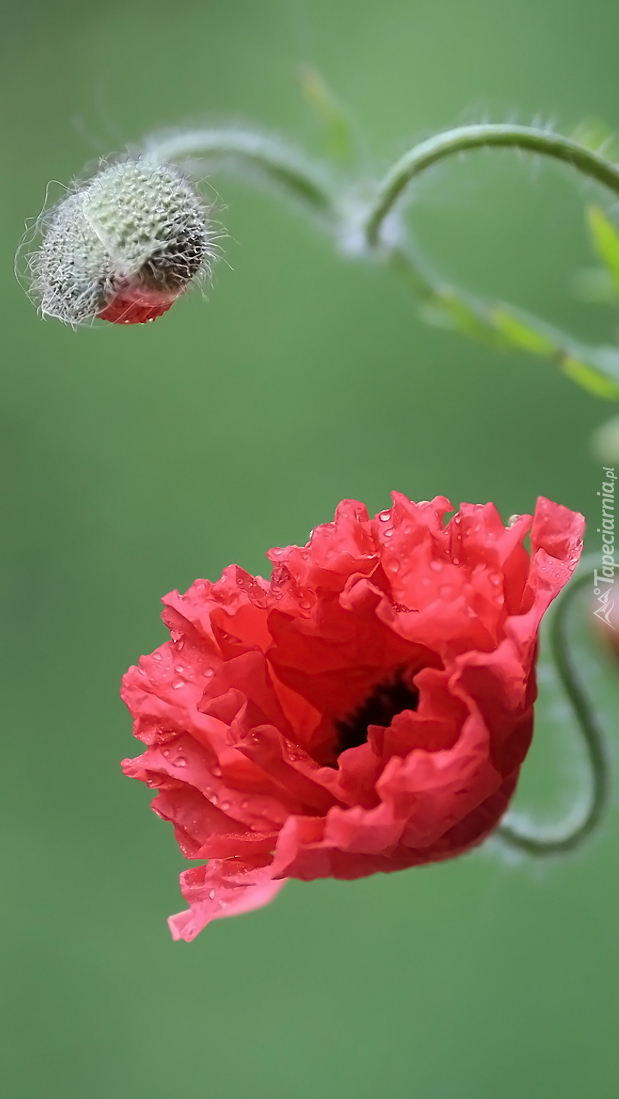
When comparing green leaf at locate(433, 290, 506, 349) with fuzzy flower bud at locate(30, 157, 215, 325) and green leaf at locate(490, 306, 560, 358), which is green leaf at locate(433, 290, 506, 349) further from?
fuzzy flower bud at locate(30, 157, 215, 325)

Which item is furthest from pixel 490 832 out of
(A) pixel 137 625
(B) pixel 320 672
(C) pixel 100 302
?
(A) pixel 137 625

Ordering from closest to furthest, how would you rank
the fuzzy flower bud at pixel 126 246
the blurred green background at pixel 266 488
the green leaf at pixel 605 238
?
the fuzzy flower bud at pixel 126 246, the green leaf at pixel 605 238, the blurred green background at pixel 266 488

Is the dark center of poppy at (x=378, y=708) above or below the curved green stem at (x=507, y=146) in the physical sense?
below

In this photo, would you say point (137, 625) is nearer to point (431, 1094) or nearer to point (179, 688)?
point (431, 1094)

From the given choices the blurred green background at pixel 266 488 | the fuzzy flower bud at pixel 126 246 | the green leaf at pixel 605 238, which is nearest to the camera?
the fuzzy flower bud at pixel 126 246

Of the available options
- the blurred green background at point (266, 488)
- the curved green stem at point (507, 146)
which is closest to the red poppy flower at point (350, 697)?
the curved green stem at point (507, 146)

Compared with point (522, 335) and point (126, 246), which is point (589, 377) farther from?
point (126, 246)

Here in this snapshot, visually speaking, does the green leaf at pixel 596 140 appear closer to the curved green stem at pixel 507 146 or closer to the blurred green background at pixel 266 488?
the curved green stem at pixel 507 146

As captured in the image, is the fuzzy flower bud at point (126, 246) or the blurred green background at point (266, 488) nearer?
the fuzzy flower bud at point (126, 246)
